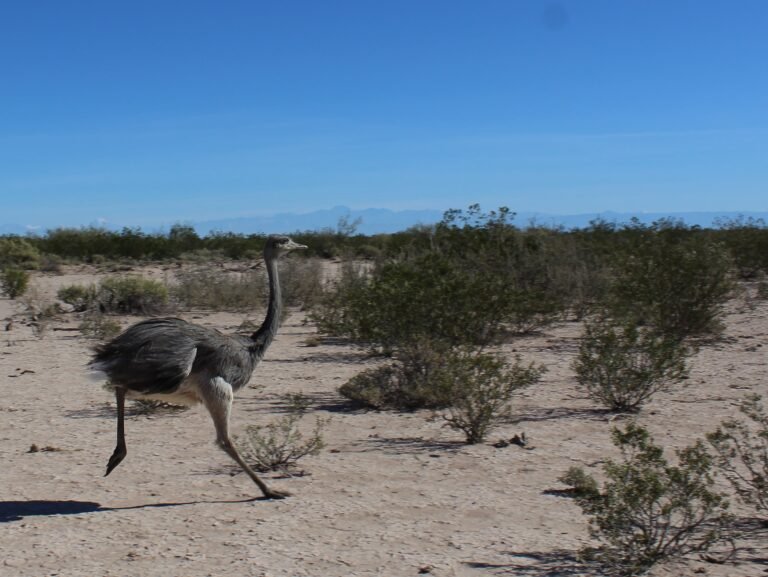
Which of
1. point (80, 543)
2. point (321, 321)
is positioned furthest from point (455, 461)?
point (321, 321)

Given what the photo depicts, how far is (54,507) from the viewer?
20.2 ft

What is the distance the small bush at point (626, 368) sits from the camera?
890 centimetres

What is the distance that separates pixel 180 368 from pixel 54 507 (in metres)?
1.16

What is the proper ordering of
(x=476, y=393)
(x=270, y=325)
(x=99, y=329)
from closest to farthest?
(x=270, y=325) < (x=476, y=393) < (x=99, y=329)

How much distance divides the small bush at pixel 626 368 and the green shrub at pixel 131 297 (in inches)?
408

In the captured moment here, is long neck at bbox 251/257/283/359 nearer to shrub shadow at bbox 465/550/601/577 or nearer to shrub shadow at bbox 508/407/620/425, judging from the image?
shrub shadow at bbox 465/550/601/577

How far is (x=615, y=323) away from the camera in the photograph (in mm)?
9656

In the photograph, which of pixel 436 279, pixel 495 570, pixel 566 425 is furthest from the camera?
pixel 436 279

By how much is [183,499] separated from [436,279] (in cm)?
508

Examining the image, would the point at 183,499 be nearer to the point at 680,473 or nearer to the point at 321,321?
the point at 680,473

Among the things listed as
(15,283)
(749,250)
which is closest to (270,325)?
(15,283)

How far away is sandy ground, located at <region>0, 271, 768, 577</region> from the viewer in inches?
202

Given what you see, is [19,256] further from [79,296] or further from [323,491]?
[323,491]

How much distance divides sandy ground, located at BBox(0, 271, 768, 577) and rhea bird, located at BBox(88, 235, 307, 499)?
1.55 ft
